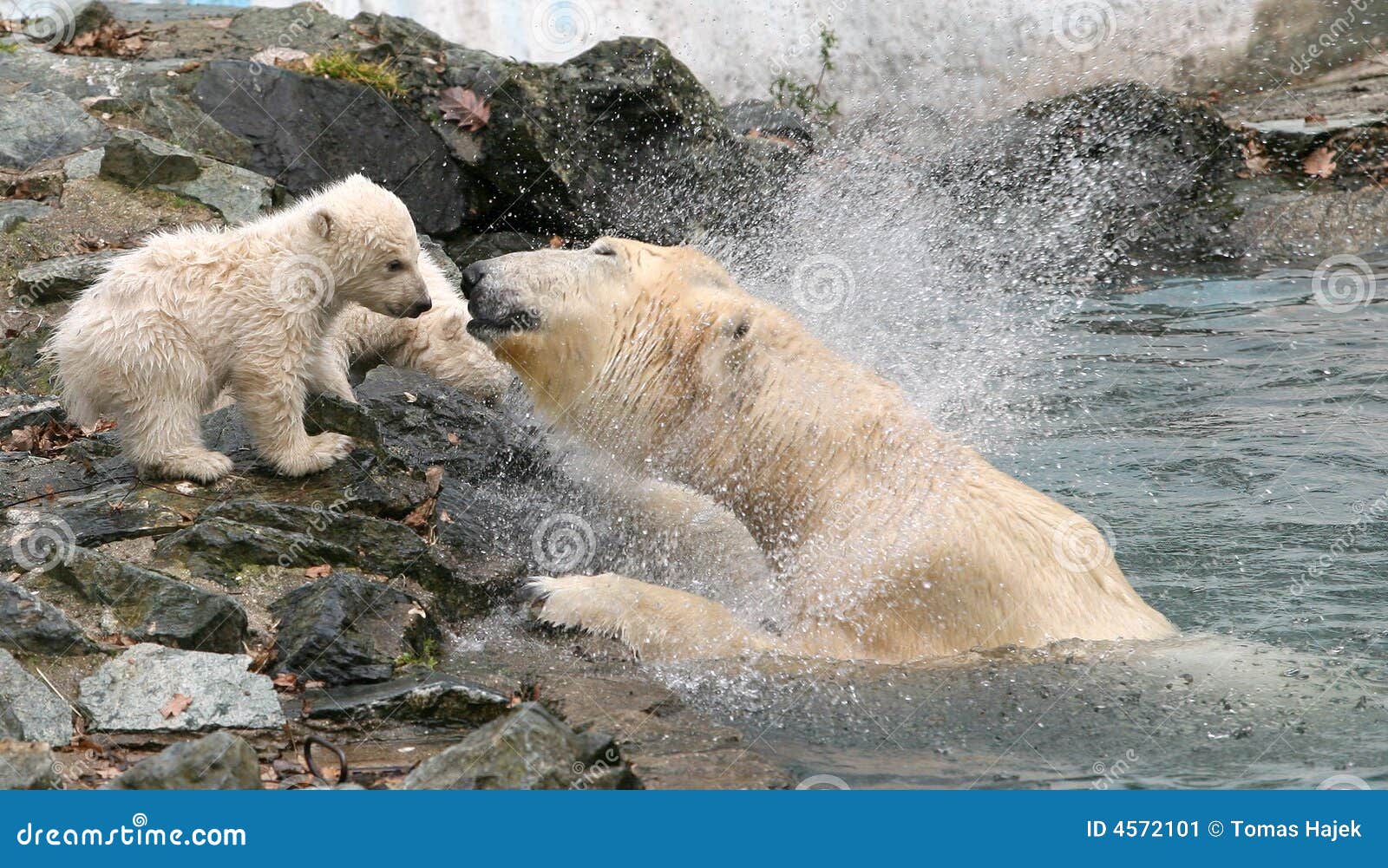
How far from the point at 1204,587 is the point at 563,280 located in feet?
9.34

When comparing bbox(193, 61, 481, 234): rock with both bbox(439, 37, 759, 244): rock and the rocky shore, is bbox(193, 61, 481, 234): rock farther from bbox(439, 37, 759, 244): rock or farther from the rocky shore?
bbox(439, 37, 759, 244): rock

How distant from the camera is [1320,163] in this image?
40.8ft

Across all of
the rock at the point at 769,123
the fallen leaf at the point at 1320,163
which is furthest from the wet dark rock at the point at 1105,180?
the rock at the point at 769,123

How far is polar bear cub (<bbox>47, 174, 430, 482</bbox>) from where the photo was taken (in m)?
4.38

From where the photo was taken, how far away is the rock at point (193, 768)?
258 centimetres

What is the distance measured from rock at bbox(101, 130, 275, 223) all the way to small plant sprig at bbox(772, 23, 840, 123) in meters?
7.35

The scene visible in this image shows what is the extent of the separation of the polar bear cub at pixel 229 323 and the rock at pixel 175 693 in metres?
1.16

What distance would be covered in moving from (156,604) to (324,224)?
4.80 ft

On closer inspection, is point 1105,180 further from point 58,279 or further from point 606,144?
point 58,279

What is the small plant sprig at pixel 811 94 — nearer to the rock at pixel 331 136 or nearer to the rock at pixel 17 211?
the rock at pixel 331 136

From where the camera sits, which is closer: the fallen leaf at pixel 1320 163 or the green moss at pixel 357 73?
the green moss at pixel 357 73

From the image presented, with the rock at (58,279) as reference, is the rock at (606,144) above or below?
above

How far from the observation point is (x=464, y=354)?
5.89m

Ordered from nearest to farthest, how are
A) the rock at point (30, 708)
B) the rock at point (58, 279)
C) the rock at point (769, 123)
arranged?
the rock at point (30, 708) < the rock at point (58, 279) < the rock at point (769, 123)
